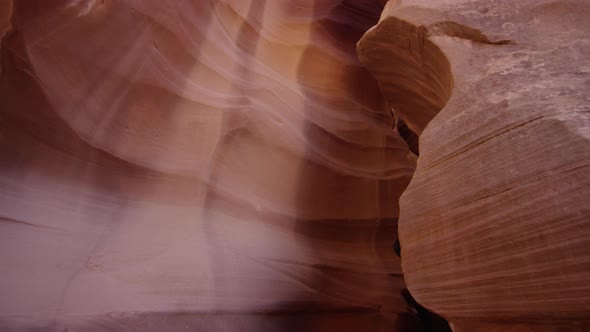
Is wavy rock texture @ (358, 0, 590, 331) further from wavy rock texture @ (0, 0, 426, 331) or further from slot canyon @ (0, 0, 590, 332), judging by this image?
wavy rock texture @ (0, 0, 426, 331)

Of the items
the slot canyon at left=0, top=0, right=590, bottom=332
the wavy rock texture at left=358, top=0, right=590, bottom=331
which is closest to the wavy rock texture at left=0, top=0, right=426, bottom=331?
the slot canyon at left=0, top=0, right=590, bottom=332

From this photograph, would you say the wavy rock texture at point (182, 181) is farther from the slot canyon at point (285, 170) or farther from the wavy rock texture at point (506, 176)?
the wavy rock texture at point (506, 176)

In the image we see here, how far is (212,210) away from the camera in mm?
2424

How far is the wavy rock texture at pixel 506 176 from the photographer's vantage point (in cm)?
120

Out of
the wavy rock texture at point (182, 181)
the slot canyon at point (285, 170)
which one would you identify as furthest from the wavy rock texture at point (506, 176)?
the wavy rock texture at point (182, 181)

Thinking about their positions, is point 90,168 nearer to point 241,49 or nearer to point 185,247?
→ point 185,247

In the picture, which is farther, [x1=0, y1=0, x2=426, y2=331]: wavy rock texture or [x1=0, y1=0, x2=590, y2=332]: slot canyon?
[x1=0, y1=0, x2=426, y2=331]: wavy rock texture

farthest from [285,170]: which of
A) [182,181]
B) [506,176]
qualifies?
[506,176]

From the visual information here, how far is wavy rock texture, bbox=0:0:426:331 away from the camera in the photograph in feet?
6.42

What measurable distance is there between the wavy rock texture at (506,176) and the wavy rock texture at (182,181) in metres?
1.03

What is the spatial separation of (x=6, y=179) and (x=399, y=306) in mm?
2371

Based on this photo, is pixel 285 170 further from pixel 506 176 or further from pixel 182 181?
pixel 506 176

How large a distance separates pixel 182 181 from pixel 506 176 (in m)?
1.66

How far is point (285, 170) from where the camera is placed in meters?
2.84
